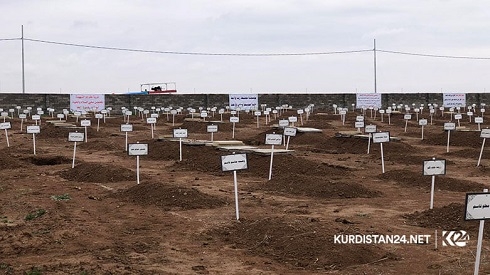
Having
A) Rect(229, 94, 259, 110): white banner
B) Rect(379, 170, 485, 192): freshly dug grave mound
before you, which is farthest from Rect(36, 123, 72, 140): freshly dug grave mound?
Rect(229, 94, 259, 110): white banner

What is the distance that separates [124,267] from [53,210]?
404cm

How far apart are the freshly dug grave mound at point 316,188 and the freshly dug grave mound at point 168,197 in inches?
73.3

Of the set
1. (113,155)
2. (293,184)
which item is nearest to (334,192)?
(293,184)

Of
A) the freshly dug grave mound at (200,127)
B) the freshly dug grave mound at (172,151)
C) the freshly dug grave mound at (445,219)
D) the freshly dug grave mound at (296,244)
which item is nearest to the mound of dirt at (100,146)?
the freshly dug grave mound at (172,151)

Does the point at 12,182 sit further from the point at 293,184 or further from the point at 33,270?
the point at 33,270

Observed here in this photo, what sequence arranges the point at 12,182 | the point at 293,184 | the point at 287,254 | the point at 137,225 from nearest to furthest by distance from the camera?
the point at 287,254
the point at 137,225
the point at 293,184
the point at 12,182

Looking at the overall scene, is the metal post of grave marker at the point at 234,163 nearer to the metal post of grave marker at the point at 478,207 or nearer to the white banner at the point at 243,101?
the metal post of grave marker at the point at 478,207

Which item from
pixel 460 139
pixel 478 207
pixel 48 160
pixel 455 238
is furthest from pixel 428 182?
pixel 460 139

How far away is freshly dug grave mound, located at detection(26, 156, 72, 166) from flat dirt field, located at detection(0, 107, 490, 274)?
0.19ft

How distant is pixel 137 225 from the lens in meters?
10.1

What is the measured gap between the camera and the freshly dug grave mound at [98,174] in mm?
15273

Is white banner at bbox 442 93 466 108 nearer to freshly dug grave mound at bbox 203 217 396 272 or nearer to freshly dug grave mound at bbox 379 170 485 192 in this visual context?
freshly dug grave mound at bbox 379 170 485 192

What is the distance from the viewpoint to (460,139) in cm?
2536

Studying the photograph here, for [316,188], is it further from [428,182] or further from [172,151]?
[172,151]
